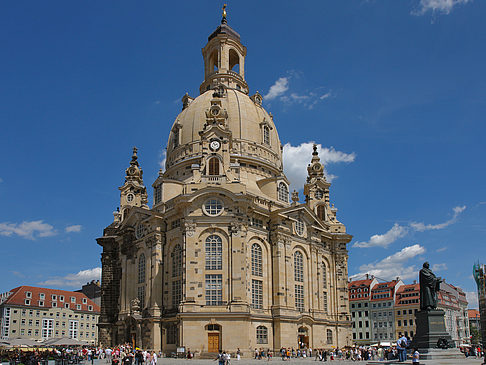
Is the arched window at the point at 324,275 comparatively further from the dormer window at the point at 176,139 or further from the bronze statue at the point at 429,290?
the bronze statue at the point at 429,290

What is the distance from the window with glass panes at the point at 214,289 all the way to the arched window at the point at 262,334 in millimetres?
6079

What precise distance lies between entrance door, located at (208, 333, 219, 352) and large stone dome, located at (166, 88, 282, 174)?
2586cm

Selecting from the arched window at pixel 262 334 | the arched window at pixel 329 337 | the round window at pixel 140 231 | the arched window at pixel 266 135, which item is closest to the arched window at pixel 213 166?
the round window at pixel 140 231

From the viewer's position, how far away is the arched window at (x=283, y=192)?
6819 centimetres

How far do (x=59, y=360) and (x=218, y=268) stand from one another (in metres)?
19.8

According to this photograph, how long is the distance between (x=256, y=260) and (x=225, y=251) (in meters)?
5.13

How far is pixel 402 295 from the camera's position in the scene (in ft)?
332

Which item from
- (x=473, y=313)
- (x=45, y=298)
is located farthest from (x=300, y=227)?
(x=473, y=313)

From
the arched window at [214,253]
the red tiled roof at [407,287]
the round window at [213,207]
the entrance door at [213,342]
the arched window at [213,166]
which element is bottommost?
the entrance door at [213,342]

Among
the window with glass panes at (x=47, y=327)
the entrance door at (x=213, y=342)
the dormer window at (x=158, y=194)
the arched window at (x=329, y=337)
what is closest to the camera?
the entrance door at (x=213, y=342)

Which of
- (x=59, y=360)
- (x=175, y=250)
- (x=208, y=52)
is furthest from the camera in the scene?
(x=208, y=52)

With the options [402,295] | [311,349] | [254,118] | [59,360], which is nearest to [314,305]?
[311,349]

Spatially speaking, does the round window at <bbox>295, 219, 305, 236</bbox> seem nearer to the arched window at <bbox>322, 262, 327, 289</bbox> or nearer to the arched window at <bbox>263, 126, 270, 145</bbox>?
the arched window at <bbox>322, 262, 327, 289</bbox>

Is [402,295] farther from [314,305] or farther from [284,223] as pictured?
[284,223]
